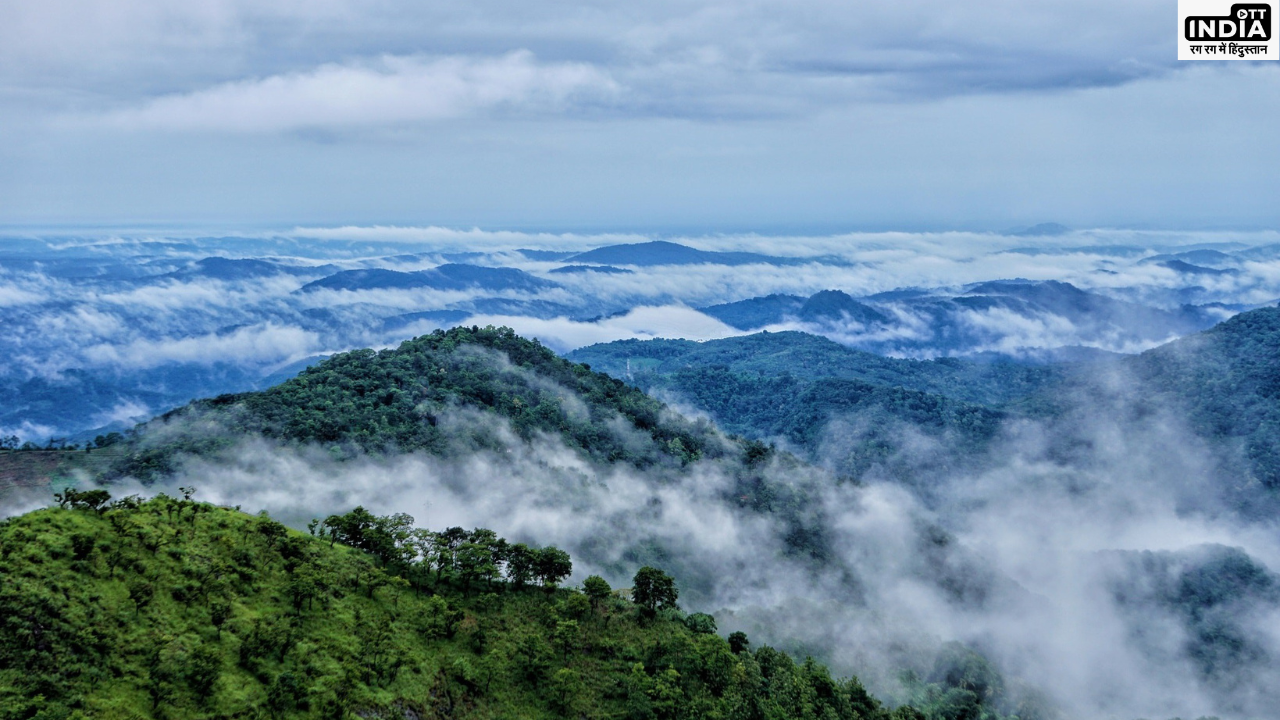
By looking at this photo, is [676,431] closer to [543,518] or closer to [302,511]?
[543,518]

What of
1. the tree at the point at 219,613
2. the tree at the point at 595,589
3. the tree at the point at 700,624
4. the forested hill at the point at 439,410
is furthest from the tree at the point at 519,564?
the forested hill at the point at 439,410

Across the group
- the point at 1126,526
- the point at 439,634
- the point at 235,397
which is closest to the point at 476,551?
the point at 439,634

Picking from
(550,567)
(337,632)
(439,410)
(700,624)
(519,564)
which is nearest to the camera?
(337,632)

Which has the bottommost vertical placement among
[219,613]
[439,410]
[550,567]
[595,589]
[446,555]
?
[595,589]

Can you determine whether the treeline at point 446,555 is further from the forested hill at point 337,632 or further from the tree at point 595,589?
the tree at point 595,589

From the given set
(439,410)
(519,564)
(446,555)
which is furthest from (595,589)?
(439,410)

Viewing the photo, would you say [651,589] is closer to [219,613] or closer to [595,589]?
[595,589]

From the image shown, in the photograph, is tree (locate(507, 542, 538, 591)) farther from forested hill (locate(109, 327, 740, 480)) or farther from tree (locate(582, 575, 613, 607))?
forested hill (locate(109, 327, 740, 480))
